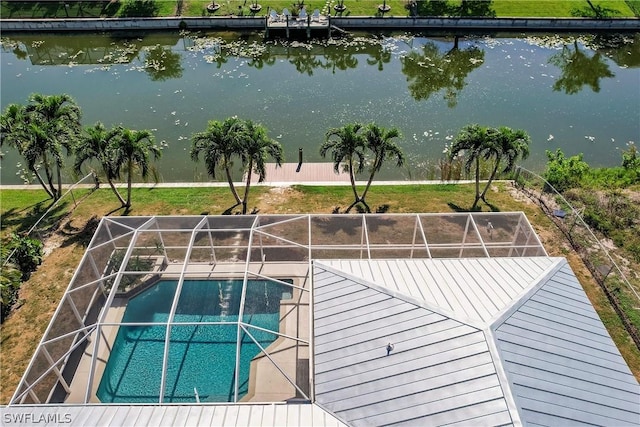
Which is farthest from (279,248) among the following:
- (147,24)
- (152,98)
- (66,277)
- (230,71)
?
(147,24)

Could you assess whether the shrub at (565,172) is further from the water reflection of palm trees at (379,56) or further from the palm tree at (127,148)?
the palm tree at (127,148)

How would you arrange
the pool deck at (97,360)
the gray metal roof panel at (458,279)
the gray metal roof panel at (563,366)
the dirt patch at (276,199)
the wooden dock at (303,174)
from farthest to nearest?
1. the wooden dock at (303,174)
2. the dirt patch at (276,199)
3. the pool deck at (97,360)
4. the gray metal roof panel at (458,279)
5. the gray metal roof panel at (563,366)

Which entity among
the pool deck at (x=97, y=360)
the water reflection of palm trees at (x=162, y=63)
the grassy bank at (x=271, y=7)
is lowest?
the pool deck at (x=97, y=360)

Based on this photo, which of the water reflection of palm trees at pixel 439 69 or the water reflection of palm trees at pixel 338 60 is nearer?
the water reflection of palm trees at pixel 439 69

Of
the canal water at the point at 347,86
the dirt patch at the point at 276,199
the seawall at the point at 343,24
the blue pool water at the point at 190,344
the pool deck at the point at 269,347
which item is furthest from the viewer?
the seawall at the point at 343,24

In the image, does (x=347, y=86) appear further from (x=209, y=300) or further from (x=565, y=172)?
(x=209, y=300)

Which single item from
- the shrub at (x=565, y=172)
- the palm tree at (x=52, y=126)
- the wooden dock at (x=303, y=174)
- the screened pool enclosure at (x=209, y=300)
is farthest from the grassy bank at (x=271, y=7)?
the screened pool enclosure at (x=209, y=300)

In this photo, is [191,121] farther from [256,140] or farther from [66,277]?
[66,277]

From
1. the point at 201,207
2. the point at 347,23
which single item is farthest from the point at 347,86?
the point at 201,207
